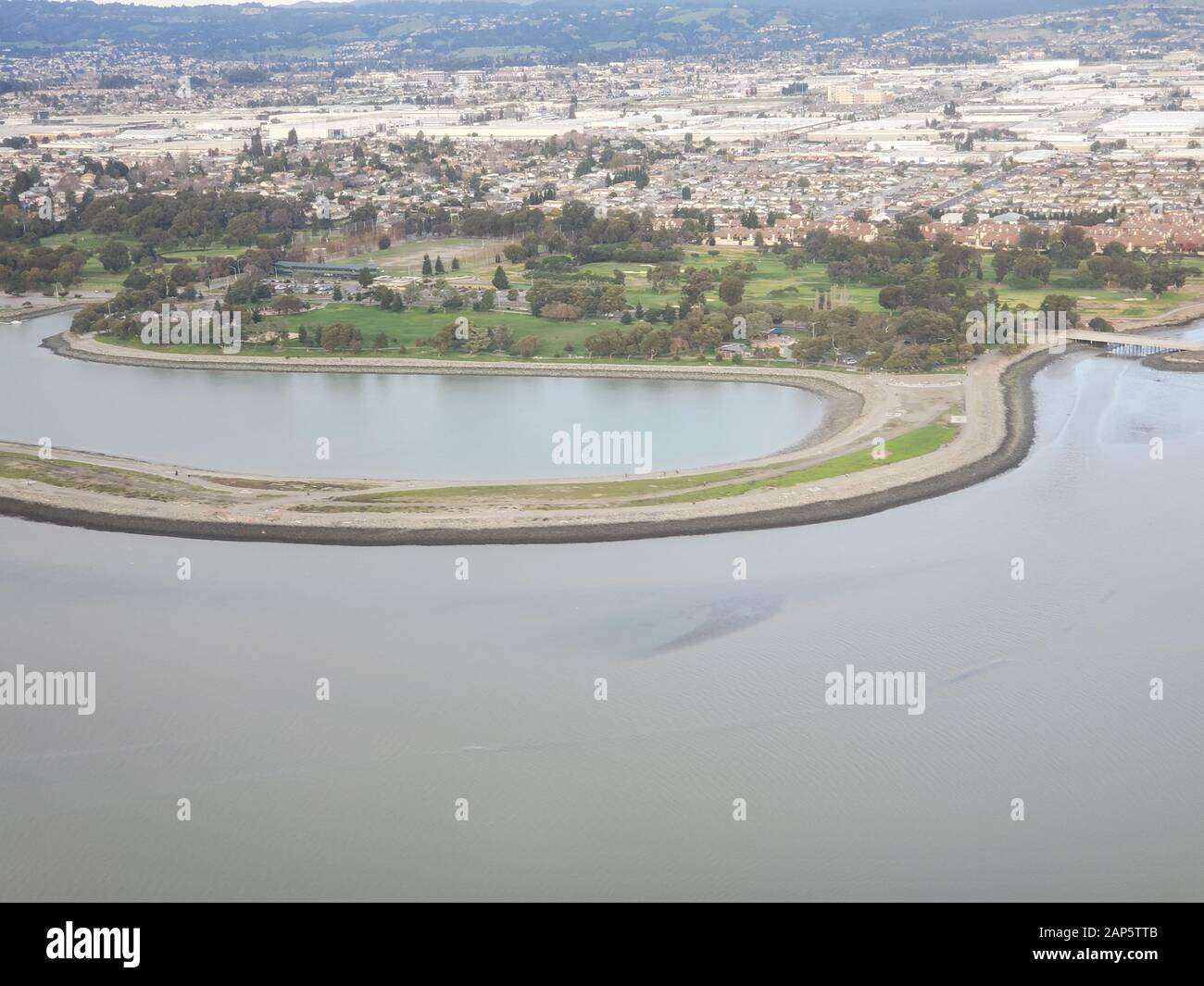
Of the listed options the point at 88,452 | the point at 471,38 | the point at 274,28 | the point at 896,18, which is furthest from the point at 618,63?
the point at 88,452

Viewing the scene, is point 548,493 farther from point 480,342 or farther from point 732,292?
point 732,292

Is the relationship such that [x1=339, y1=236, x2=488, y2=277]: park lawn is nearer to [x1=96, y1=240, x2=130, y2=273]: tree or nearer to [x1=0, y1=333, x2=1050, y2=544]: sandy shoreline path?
[x1=96, y1=240, x2=130, y2=273]: tree

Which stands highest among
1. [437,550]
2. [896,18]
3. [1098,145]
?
[896,18]

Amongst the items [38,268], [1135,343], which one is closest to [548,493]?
[1135,343]

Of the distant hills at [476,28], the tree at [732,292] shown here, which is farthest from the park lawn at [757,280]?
the distant hills at [476,28]

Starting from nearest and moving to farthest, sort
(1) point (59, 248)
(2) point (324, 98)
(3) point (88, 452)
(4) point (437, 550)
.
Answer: (4) point (437, 550) < (3) point (88, 452) < (1) point (59, 248) < (2) point (324, 98)

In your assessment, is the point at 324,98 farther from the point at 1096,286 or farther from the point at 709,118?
the point at 1096,286

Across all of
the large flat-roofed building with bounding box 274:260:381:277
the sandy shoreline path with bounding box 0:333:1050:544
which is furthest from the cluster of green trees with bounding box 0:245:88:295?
the sandy shoreline path with bounding box 0:333:1050:544
